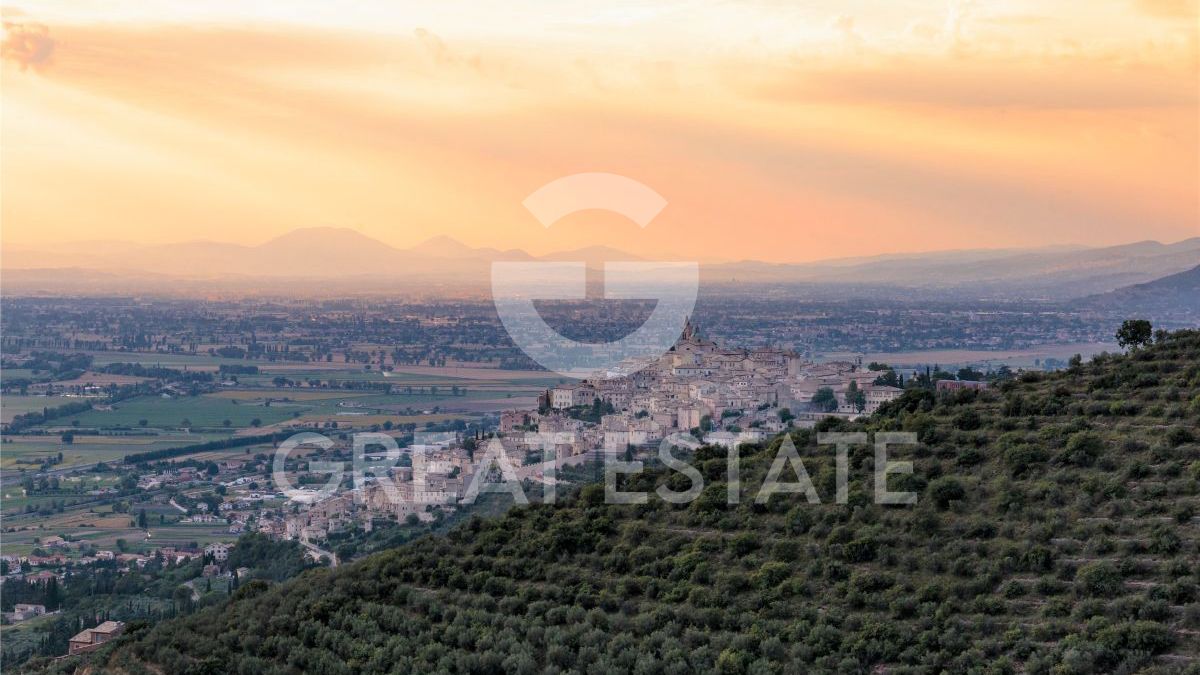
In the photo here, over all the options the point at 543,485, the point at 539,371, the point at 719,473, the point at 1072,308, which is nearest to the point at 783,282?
the point at 1072,308

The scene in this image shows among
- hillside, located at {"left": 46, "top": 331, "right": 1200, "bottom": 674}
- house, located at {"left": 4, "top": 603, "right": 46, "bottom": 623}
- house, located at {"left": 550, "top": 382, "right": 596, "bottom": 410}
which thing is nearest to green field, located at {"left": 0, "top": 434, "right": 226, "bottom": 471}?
house, located at {"left": 550, "top": 382, "right": 596, "bottom": 410}

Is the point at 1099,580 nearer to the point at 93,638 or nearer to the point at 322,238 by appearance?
the point at 93,638

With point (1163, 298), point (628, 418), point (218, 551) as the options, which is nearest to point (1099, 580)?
point (218, 551)

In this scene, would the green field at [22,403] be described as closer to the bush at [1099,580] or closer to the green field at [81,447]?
the green field at [81,447]

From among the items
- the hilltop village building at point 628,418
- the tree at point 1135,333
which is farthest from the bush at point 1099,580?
the hilltop village building at point 628,418

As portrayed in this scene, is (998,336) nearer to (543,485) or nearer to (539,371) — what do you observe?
(539,371)

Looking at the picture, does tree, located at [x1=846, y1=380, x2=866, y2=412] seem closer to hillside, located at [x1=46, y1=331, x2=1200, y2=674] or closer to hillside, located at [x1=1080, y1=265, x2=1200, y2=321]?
hillside, located at [x1=46, y1=331, x2=1200, y2=674]
